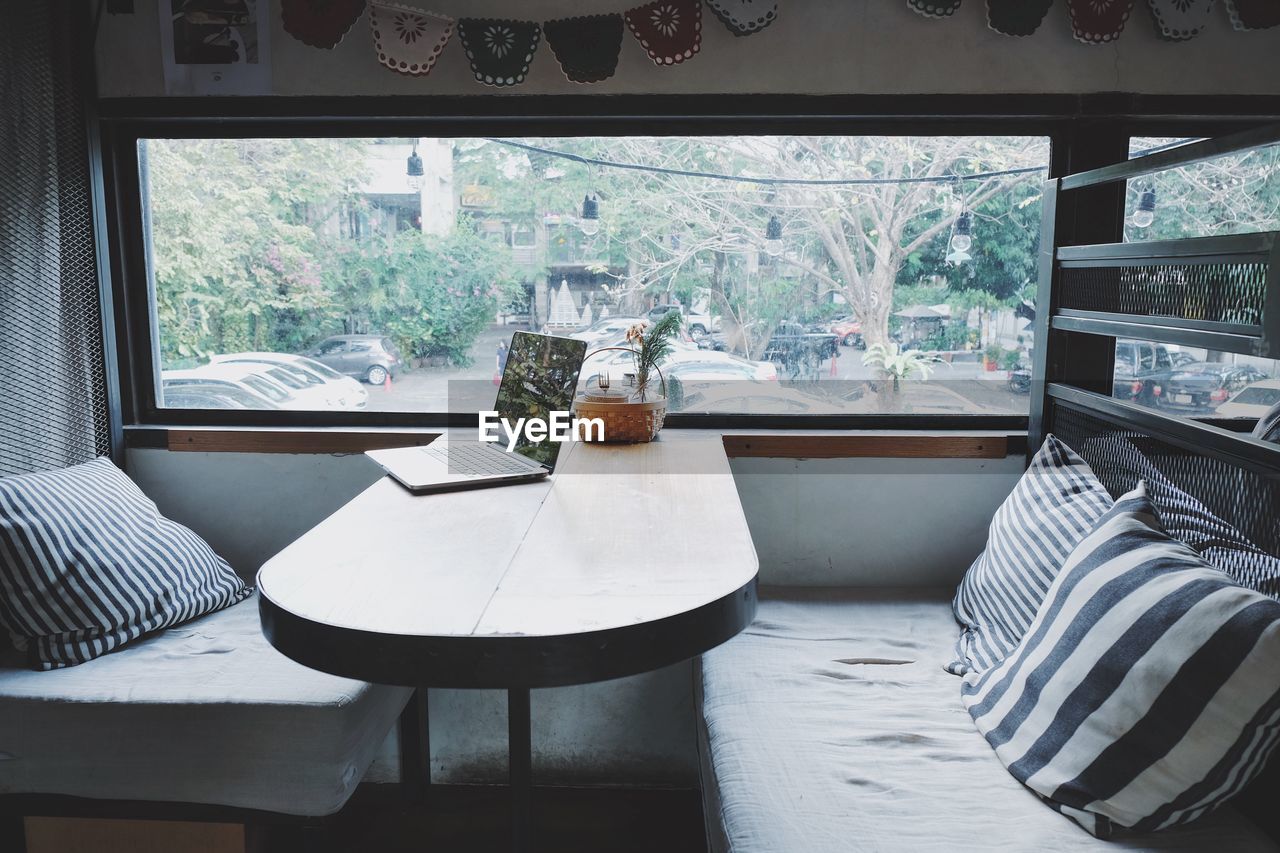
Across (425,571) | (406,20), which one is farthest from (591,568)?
(406,20)

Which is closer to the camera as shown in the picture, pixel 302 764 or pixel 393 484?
pixel 302 764

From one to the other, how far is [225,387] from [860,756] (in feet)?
6.39

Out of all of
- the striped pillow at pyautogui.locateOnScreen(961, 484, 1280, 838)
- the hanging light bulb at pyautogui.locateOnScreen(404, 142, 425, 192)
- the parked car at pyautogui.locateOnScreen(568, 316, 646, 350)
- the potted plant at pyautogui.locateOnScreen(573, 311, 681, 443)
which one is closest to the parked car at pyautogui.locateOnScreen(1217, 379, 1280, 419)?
the striped pillow at pyautogui.locateOnScreen(961, 484, 1280, 838)

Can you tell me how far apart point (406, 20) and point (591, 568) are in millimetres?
1558

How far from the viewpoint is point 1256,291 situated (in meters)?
1.41

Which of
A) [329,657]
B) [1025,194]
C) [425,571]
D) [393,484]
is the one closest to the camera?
[329,657]

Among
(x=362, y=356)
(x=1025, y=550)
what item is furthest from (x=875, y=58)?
(x=362, y=356)

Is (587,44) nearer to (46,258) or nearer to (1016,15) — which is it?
(1016,15)

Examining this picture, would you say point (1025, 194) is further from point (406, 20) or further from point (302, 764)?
point (302, 764)

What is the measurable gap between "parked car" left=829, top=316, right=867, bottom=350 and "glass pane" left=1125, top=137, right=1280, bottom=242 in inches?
27.4

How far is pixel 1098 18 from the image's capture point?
7.14 ft

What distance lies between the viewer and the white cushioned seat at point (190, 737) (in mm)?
1666

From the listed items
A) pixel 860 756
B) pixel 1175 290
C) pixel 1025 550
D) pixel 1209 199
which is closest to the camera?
pixel 860 756

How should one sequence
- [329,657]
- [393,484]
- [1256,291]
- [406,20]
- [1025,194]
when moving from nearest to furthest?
1. [329,657]
2. [1256,291]
3. [393,484]
4. [406,20]
5. [1025,194]
